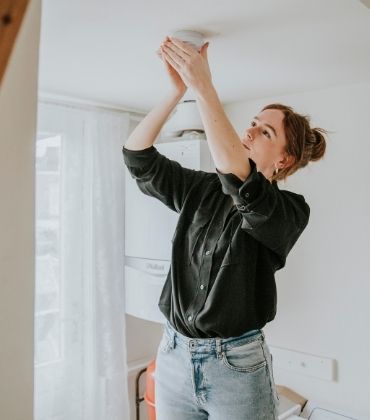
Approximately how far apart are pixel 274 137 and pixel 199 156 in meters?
0.65

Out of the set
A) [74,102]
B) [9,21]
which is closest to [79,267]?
[74,102]

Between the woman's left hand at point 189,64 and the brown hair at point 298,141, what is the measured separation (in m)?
0.36

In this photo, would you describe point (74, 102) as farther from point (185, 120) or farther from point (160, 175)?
point (160, 175)

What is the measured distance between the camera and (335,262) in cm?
196

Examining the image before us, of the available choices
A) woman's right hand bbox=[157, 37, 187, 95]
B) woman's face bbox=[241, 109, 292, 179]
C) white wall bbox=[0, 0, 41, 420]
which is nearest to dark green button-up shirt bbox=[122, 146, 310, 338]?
woman's face bbox=[241, 109, 292, 179]

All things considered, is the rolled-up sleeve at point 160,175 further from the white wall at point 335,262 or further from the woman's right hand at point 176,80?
the white wall at point 335,262

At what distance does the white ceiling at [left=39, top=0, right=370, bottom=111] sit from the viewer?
1098 mm

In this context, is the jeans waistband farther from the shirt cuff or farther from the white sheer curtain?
the white sheer curtain

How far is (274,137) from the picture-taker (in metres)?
1.33

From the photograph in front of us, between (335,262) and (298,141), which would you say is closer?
(298,141)

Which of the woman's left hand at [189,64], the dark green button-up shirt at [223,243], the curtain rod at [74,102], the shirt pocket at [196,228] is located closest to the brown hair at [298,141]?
the dark green button-up shirt at [223,243]

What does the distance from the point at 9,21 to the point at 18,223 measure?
283 mm

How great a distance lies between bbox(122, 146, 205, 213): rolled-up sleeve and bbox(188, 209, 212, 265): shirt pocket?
0.11m

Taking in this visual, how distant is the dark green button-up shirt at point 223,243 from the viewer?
1091 mm
